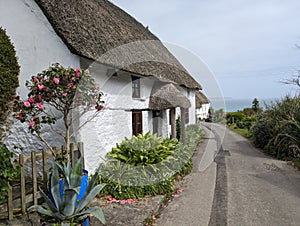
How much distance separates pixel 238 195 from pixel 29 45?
5924mm

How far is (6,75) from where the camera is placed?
4.83m

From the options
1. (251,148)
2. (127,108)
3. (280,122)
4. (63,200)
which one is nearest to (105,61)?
(127,108)

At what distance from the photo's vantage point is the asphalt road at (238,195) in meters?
4.11

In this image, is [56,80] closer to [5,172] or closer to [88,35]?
[5,172]

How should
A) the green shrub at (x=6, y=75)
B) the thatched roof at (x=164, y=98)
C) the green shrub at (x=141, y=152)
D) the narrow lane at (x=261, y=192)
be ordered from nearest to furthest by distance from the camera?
the narrow lane at (x=261, y=192)
the green shrub at (x=6, y=75)
the green shrub at (x=141, y=152)
the thatched roof at (x=164, y=98)

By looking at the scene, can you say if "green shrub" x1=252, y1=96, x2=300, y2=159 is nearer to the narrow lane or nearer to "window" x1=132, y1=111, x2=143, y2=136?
the narrow lane

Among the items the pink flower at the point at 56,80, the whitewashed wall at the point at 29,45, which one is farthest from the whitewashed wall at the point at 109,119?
the pink flower at the point at 56,80

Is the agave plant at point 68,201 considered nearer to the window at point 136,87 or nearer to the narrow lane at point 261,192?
the narrow lane at point 261,192

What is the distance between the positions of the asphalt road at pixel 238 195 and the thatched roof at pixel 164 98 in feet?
7.91

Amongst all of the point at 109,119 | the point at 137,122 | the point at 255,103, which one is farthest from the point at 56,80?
the point at 255,103

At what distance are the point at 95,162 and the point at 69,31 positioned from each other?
3106mm

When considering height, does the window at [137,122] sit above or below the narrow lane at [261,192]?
above

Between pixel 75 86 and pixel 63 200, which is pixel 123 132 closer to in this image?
pixel 75 86

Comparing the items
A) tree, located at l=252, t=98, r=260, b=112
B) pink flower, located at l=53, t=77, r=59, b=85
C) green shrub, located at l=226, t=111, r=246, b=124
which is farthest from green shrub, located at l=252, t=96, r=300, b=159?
tree, located at l=252, t=98, r=260, b=112
